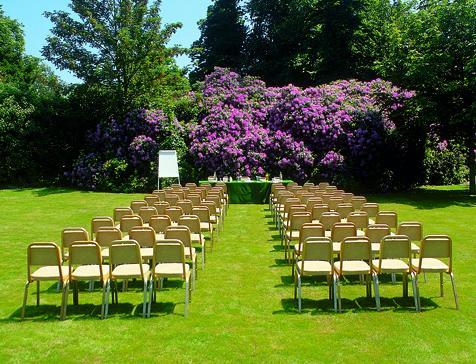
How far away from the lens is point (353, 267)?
23.7ft

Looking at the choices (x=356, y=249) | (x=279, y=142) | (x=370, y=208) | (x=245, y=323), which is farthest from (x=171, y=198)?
(x=279, y=142)

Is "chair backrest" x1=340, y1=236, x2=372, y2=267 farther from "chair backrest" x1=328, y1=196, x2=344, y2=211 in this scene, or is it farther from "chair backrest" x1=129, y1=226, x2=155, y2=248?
"chair backrest" x1=328, y1=196, x2=344, y2=211

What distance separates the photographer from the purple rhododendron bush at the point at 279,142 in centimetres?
2311

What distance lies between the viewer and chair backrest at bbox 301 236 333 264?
23.3ft

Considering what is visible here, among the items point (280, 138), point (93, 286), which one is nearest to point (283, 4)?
point (280, 138)

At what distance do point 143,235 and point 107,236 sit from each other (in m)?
0.54

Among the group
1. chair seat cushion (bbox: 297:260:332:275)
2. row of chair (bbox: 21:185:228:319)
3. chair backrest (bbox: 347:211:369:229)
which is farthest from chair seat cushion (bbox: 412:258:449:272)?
row of chair (bbox: 21:185:228:319)

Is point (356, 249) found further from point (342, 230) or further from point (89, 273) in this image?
point (89, 273)

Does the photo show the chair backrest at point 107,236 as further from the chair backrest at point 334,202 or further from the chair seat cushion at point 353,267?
the chair backrest at point 334,202

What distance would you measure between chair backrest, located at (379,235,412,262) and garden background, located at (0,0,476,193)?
1470cm

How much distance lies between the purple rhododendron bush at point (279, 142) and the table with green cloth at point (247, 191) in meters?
3.29

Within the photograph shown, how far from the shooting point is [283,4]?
130 feet

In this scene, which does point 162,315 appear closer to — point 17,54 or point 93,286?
point 93,286

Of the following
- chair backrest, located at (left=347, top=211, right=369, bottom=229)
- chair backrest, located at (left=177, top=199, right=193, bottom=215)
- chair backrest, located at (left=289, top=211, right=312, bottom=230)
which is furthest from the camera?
chair backrest, located at (left=177, top=199, right=193, bottom=215)
